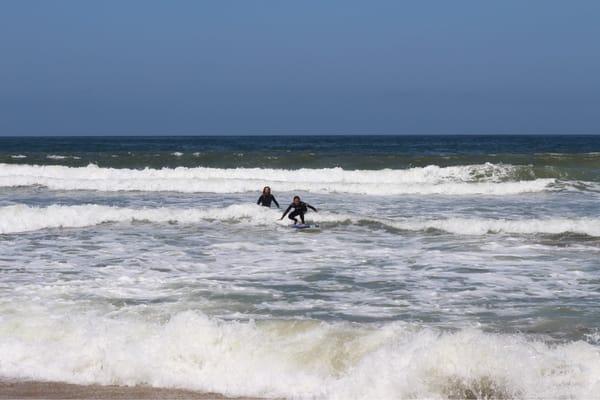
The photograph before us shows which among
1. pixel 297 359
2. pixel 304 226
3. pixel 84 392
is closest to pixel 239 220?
pixel 304 226

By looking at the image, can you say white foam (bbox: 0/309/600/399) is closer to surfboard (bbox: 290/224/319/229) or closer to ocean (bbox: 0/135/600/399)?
ocean (bbox: 0/135/600/399)

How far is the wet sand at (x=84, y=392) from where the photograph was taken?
601 cm

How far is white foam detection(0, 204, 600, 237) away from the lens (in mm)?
15234

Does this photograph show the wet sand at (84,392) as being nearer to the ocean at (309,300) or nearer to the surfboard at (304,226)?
the ocean at (309,300)

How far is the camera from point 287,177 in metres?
32.3

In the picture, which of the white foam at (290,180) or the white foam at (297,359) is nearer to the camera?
the white foam at (297,359)

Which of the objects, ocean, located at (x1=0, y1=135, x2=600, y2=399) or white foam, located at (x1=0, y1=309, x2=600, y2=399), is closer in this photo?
white foam, located at (x1=0, y1=309, x2=600, y2=399)

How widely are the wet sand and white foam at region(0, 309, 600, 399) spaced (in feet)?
0.47

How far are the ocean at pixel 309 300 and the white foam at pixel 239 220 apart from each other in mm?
58

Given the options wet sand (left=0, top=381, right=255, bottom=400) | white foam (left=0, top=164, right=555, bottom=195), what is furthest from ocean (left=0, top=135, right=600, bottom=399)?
white foam (left=0, top=164, right=555, bottom=195)

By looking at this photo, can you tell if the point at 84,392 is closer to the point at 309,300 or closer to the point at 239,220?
the point at 309,300

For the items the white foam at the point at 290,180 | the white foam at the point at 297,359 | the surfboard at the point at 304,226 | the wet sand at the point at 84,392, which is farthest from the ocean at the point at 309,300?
the white foam at the point at 290,180

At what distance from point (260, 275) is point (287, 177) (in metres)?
21.7

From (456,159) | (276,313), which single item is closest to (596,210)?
(276,313)
